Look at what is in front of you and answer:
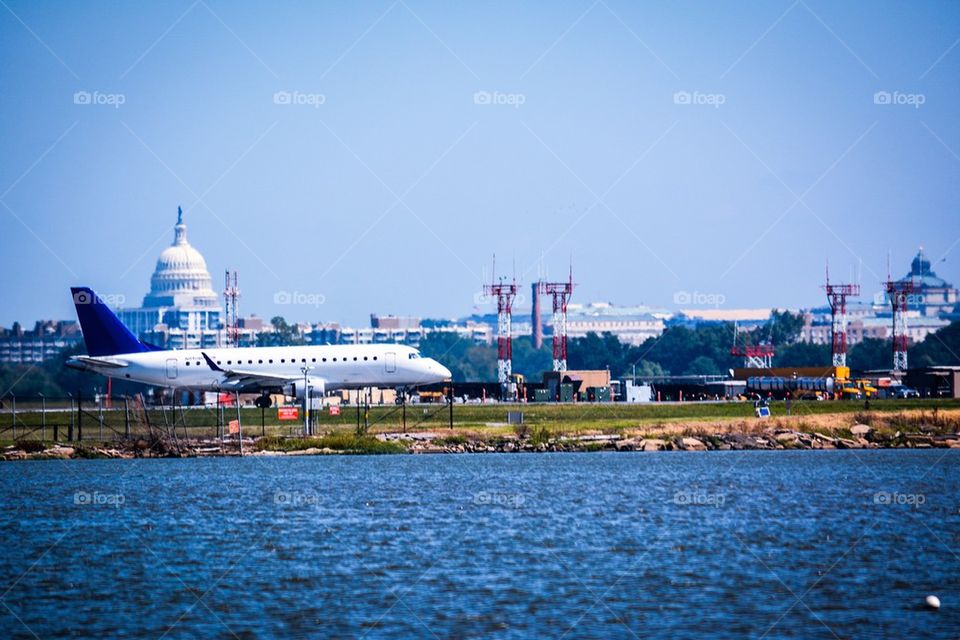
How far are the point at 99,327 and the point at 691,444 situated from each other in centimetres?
3948

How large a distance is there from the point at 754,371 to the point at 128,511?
4371 inches

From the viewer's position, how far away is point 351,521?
45938mm

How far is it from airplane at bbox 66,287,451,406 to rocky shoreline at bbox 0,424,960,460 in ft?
58.2

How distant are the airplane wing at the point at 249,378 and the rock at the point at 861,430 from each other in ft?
107

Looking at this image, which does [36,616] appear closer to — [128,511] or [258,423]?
[128,511]

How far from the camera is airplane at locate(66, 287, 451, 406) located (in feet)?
307

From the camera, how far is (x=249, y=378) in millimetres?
93500

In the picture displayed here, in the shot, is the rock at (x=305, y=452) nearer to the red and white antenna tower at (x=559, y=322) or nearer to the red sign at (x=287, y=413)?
the red sign at (x=287, y=413)

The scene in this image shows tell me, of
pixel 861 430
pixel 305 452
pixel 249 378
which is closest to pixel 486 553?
pixel 305 452

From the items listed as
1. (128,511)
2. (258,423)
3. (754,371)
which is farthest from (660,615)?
(754,371)

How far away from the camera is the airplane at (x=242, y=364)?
93.6 m

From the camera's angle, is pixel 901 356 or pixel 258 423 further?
pixel 901 356

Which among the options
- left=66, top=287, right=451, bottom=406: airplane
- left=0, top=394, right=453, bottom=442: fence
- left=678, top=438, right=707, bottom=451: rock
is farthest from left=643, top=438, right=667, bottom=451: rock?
left=66, top=287, right=451, bottom=406: airplane

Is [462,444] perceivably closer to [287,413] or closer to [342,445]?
[342,445]
